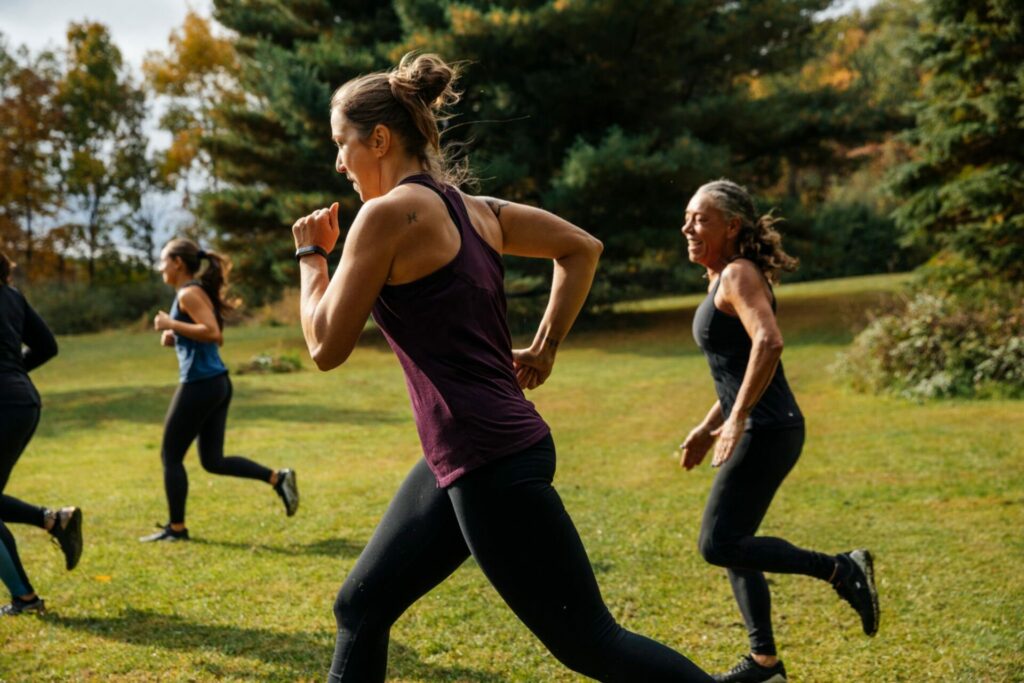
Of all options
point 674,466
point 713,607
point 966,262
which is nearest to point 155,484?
point 674,466

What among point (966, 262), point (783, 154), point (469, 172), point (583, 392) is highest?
point (783, 154)

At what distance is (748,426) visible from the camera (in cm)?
392

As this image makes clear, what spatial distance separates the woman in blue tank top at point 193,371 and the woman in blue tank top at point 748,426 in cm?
351

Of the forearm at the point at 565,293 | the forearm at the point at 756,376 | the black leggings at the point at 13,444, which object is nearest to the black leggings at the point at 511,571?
→ the forearm at the point at 565,293

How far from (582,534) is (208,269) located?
3.15 m

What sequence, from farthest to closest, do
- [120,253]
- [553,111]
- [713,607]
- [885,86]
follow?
[120,253] → [885,86] → [553,111] → [713,607]

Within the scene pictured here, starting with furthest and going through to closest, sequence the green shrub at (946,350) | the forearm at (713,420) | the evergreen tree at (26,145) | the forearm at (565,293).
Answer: the evergreen tree at (26,145) < the green shrub at (946,350) < the forearm at (713,420) < the forearm at (565,293)

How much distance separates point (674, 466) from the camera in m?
9.23

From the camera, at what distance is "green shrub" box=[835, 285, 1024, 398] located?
40.1 ft

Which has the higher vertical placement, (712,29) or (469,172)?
(712,29)

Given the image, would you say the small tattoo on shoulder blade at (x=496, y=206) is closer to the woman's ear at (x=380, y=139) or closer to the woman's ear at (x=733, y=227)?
the woman's ear at (x=380, y=139)

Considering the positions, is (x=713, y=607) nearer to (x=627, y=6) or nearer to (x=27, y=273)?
(x=627, y=6)

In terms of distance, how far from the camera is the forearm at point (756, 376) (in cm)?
369

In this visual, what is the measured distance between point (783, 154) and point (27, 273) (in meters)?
29.9
